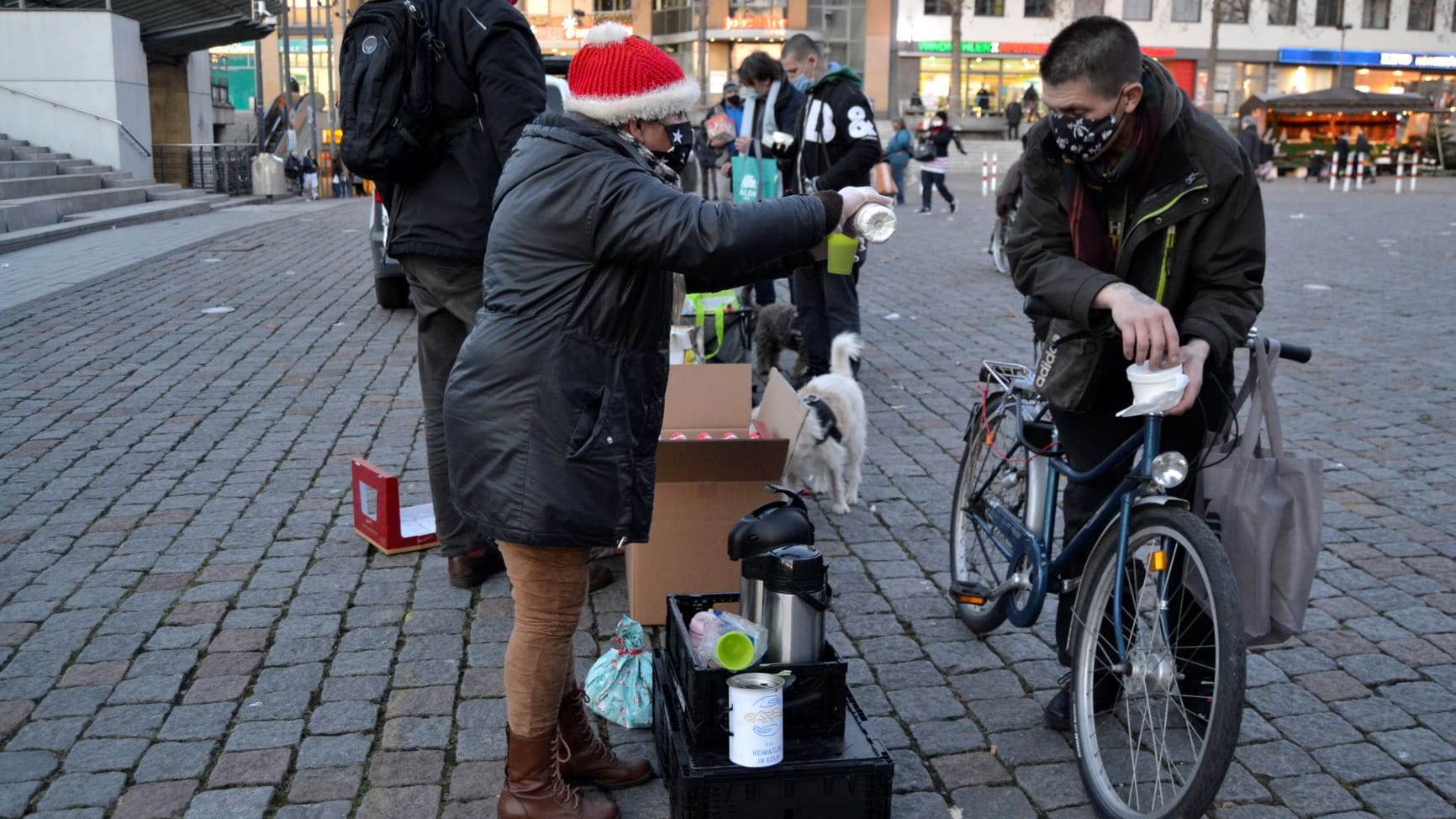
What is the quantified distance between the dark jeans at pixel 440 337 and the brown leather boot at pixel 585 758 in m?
1.21

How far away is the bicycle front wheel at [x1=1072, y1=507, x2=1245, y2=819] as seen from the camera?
280cm

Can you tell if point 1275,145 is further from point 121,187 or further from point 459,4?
point 459,4

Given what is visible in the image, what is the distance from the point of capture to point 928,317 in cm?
1085

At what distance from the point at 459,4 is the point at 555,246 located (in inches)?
76.4

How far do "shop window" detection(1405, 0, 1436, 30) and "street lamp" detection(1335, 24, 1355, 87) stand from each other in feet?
11.6

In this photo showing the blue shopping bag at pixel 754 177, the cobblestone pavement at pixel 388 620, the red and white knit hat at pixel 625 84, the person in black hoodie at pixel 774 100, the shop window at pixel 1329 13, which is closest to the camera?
the red and white knit hat at pixel 625 84

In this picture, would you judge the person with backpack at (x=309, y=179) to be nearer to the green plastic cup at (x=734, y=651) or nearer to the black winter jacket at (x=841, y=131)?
the black winter jacket at (x=841, y=131)

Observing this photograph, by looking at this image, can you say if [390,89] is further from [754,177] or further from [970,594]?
[754,177]

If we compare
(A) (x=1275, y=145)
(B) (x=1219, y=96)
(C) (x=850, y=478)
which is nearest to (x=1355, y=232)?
(C) (x=850, y=478)

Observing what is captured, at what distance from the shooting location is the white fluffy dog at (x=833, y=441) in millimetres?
5504

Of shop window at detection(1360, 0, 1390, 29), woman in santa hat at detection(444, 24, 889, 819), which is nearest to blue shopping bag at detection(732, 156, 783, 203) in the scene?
woman in santa hat at detection(444, 24, 889, 819)

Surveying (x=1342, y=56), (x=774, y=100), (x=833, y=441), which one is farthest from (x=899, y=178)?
(x=1342, y=56)

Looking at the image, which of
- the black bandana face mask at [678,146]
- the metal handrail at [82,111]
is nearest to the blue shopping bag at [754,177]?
the black bandana face mask at [678,146]

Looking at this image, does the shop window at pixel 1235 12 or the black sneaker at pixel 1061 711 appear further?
the shop window at pixel 1235 12
